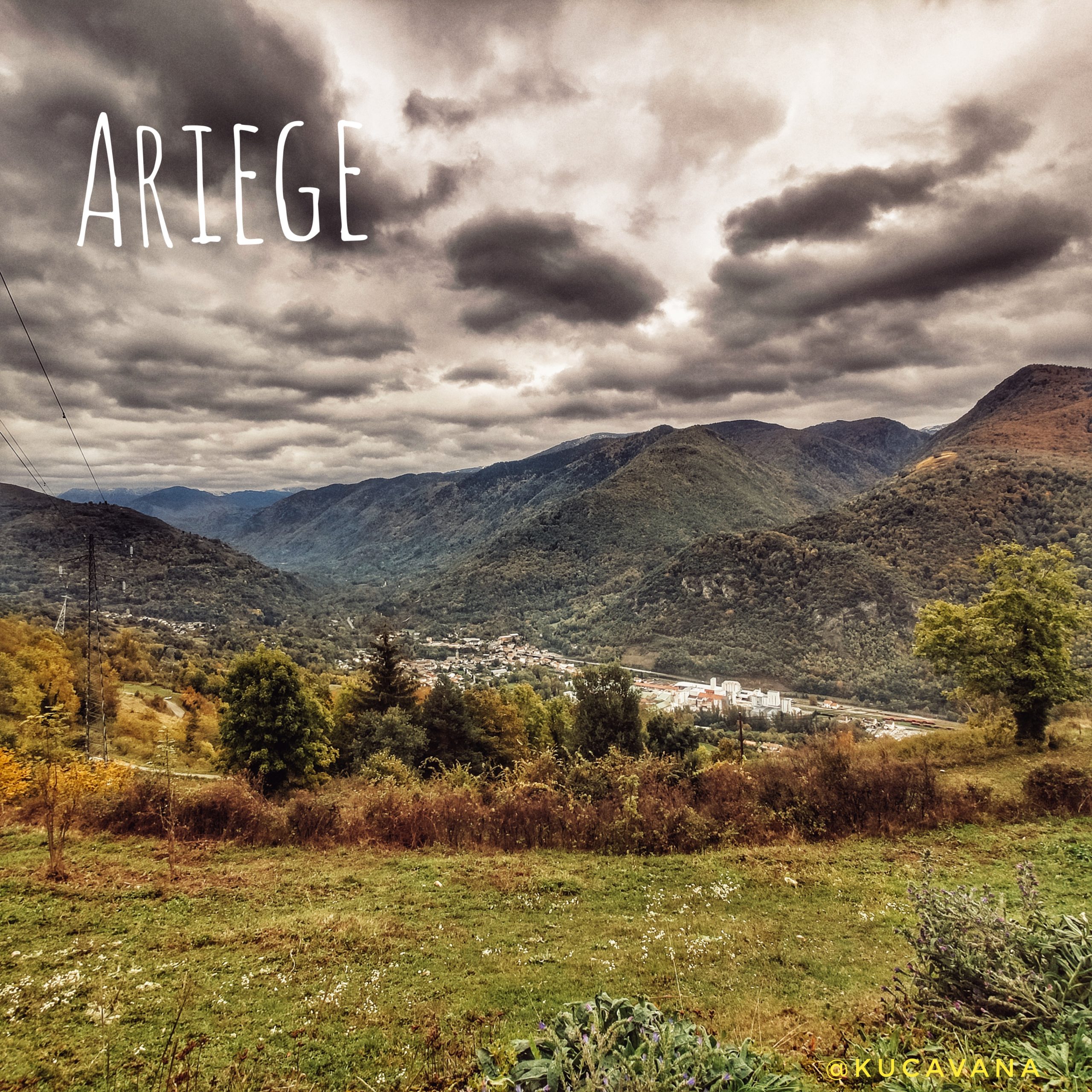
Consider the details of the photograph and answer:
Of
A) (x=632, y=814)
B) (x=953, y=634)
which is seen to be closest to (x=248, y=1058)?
(x=632, y=814)

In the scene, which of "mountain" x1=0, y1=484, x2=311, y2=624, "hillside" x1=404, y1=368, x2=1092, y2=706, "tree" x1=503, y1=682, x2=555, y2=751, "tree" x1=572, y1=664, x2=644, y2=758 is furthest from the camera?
"mountain" x1=0, y1=484, x2=311, y2=624

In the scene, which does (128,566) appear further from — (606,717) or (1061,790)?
(1061,790)

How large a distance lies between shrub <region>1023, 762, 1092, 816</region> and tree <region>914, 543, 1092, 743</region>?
5.98m

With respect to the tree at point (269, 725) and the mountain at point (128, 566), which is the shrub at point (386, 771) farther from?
the mountain at point (128, 566)

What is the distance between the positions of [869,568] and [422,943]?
113 meters

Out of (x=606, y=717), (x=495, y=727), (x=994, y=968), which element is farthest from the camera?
(x=495, y=727)

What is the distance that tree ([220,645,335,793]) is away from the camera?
2238cm

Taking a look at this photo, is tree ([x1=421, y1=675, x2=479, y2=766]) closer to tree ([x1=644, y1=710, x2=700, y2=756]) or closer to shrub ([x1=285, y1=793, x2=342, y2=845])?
tree ([x1=644, y1=710, x2=700, y2=756])

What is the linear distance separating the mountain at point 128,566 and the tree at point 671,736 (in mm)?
119252

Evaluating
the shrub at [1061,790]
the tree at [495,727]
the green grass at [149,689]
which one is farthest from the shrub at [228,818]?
the green grass at [149,689]

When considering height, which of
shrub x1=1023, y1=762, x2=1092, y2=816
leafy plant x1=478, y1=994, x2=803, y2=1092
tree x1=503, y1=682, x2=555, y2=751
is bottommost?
tree x1=503, y1=682, x2=555, y2=751

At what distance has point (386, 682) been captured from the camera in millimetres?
33625

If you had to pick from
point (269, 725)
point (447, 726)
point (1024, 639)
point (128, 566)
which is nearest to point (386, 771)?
point (269, 725)

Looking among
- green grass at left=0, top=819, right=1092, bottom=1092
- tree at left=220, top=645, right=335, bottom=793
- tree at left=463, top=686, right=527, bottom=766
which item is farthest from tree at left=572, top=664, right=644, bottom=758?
green grass at left=0, top=819, right=1092, bottom=1092
